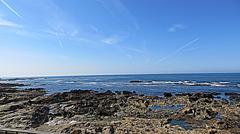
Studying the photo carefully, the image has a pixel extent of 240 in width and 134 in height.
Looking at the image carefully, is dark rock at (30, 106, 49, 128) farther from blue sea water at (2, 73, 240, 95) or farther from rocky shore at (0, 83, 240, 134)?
blue sea water at (2, 73, 240, 95)

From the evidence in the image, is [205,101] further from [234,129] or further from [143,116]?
[234,129]

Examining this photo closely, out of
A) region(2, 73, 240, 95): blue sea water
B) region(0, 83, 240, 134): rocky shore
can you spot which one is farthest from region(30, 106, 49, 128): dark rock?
region(2, 73, 240, 95): blue sea water

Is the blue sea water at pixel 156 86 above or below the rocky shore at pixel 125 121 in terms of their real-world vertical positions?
above

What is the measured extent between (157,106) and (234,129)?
14.6 meters

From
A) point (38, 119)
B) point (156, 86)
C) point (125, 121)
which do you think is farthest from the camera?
point (156, 86)

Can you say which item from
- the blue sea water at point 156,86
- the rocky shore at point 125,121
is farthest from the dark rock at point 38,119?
the blue sea water at point 156,86

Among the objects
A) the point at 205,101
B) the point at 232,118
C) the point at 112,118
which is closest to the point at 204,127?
the point at 232,118

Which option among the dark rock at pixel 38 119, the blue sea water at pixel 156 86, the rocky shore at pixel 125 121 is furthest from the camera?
the blue sea water at pixel 156 86

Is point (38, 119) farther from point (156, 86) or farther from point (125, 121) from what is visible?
point (156, 86)

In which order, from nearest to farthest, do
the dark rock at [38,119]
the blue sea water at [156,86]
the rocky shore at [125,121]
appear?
the rocky shore at [125,121]
the dark rock at [38,119]
the blue sea water at [156,86]

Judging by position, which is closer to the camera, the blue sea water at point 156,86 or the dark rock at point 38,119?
the dark rock at point 38,119

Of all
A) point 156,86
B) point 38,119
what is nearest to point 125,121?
point 38,119

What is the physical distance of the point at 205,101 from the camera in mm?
37906

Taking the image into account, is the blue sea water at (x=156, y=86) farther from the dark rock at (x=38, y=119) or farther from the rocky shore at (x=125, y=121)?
the dark rock at (x=38, y=119)
